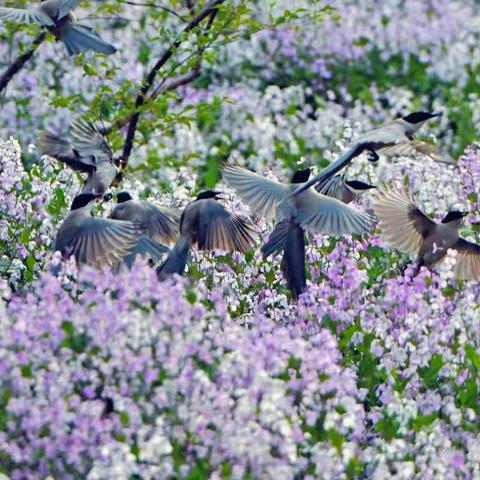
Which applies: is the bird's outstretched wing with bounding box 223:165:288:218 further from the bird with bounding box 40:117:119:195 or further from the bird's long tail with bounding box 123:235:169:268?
the bird with bounding box 40:117:119:195

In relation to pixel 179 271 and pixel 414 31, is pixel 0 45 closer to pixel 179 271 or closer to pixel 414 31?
pixel 414 31

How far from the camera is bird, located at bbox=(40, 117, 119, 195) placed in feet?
22.6

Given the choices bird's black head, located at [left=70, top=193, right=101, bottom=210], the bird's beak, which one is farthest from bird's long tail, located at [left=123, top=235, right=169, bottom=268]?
the bird's beak

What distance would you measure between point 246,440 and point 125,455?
38 cm

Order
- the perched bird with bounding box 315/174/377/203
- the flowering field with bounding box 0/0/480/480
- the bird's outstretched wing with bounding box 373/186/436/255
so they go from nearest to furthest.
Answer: the flowering field with bounding box 0/0/480/480 → the bird's outstretched wing with bounding box 373/186/436/255 → the perched bird with bounding box 315/174/377/203

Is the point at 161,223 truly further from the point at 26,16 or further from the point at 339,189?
the point at 26,16

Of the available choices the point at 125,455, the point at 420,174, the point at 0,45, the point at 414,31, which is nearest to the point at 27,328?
the point at 125,455

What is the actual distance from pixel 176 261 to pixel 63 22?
1883 mm

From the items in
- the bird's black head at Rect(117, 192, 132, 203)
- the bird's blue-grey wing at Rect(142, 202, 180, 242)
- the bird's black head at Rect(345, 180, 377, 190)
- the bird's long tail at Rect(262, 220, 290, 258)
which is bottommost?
the bird's long tail at Rect(262, 220, 290, 258)

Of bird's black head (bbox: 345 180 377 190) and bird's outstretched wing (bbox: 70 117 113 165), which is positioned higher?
bird's outstretched wing (bbox: 70 117 113 165)

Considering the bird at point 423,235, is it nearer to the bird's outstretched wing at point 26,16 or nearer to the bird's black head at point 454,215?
the bird's black head at point 454,215

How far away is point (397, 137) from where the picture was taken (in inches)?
261

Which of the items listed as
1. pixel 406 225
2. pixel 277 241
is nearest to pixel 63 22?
pixel 277 241

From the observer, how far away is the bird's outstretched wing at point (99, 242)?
6.07 m
